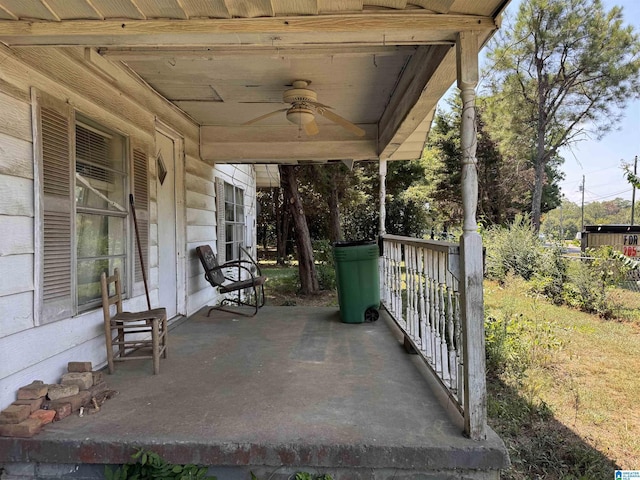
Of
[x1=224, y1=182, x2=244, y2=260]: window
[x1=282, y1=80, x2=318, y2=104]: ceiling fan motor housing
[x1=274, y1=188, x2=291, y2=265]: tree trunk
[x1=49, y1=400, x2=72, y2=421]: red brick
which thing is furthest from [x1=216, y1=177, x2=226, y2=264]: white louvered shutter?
[x1=274, y1=188, x2=291, y2=265]: tree trunk

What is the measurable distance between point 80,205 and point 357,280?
261cm

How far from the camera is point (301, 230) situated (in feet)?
25.8

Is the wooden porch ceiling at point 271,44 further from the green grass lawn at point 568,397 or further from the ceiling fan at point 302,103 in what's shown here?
the green grass lawn at point 568,397

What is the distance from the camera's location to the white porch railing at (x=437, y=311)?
2.08m

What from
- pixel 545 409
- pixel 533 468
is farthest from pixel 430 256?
pixel 545 409

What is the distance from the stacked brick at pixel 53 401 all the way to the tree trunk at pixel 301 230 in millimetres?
5613

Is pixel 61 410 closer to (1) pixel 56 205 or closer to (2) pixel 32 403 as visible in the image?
(2) pixel 32 403

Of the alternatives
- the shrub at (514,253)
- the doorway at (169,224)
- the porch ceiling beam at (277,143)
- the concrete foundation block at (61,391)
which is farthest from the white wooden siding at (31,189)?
the shrub at (514,253)

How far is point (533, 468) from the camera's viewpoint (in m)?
2.33

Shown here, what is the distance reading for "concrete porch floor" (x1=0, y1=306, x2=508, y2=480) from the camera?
5.74ft

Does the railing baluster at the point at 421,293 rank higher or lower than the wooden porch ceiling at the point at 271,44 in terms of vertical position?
lower

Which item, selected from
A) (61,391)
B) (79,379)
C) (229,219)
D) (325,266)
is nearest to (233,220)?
(229,219)

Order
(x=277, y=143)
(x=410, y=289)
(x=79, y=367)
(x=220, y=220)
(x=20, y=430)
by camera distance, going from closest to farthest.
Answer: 1. (x=20, y=430)
2. (x=79, y=367)
3. (x=410, y=289)
4. (x=277, y=143)
5. (x=220, y=220)

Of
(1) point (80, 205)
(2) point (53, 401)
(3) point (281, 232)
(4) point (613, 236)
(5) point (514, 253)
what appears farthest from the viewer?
(3) point (281, 232)
